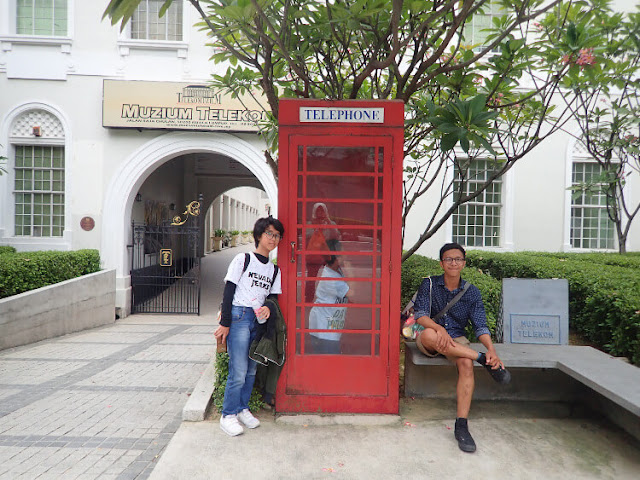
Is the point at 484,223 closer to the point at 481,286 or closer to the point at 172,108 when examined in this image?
the point at 481,286

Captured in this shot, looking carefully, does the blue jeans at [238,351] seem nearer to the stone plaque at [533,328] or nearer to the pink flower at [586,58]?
the stone plaque at [533,328]

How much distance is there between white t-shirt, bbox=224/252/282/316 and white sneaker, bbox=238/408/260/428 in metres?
0.93

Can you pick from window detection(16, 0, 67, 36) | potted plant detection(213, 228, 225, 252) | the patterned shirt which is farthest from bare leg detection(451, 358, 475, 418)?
potted plant detection(213, 228, 225, 252)

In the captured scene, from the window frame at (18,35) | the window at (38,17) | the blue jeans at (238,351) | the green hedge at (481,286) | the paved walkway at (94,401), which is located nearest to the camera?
the paved walkway at (94,401)

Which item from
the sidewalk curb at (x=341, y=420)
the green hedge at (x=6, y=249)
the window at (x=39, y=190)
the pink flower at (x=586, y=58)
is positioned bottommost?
the sidewalk curb at (x=341, y=420)

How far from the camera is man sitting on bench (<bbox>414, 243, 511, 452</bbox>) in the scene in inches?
134

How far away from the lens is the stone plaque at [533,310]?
426cm

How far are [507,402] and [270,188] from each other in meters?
7.33

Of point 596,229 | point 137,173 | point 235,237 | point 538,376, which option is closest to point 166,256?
point 137,173

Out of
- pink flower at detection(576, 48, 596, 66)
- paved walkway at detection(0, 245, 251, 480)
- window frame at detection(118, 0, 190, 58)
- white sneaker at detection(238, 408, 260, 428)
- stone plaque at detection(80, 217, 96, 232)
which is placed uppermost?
window frame at detection(118, 0, 190, 58)

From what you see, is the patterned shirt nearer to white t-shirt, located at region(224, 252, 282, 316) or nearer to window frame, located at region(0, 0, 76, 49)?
white t-shirt, located at region(224, 252, 282, 316)

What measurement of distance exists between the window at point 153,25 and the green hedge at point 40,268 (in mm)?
5256

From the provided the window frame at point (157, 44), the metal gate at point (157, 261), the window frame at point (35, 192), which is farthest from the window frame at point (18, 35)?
the metal gate at point (157, 261)

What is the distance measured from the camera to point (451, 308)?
3.74 m
